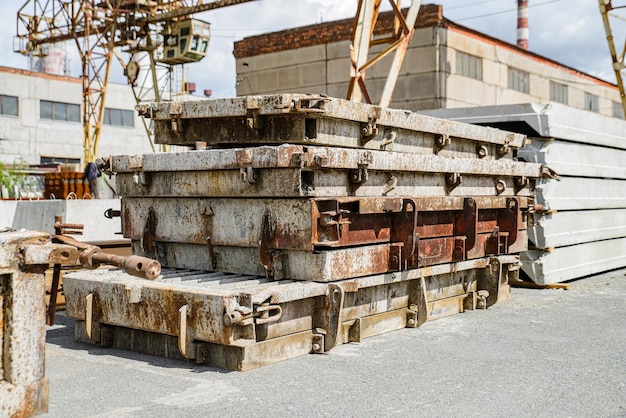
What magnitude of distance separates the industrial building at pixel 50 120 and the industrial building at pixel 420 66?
64.9 feet

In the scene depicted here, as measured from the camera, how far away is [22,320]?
11.6 ft

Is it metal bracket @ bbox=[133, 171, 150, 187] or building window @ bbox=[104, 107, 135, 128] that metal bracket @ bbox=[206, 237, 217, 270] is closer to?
metal bracket @ bbox=[133, 171, 150, 187]

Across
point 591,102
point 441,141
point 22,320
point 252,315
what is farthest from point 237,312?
point 591,102

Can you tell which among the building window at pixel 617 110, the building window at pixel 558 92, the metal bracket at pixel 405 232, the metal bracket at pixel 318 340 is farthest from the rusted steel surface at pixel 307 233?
the building window at pixel 617 110

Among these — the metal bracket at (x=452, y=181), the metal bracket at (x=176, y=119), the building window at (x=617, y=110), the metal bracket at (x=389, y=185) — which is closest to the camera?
the metal bracket at (x=389, y=185)

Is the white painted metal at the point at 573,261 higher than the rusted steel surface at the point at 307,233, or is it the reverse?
the rusted steel surface at the point at 307,233

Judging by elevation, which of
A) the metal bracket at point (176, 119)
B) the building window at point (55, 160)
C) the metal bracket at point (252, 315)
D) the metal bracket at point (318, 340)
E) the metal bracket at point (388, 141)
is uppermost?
the building window at point (55, 160)

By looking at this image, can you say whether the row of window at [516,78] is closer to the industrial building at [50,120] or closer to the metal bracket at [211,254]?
the metal bracket at [211,254]

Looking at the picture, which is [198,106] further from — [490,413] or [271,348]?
[490,413]

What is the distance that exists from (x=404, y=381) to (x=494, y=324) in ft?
8.61

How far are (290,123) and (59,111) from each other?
4632 centimetres

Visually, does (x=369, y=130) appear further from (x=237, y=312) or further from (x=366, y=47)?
(x=366, y=47)

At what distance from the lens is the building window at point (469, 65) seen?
2900cm

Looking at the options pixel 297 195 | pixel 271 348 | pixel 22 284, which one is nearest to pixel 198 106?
pixel 297 195
